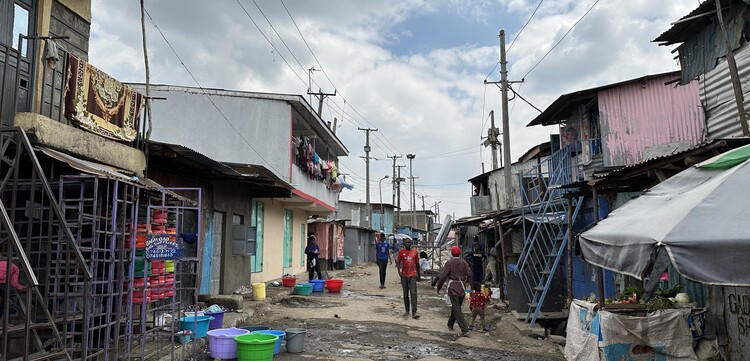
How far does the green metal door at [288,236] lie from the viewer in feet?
72.1

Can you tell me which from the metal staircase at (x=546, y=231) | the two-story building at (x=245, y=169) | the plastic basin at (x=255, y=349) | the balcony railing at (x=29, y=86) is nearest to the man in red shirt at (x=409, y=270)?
the metal staircase at (x=546, y=231)

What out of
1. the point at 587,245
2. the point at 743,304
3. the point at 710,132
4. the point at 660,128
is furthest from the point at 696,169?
the point at 660,128

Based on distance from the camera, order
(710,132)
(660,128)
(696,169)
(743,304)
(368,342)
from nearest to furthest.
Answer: (696,169) → (743,304) → (368,342) → (710,132) → (660,128)

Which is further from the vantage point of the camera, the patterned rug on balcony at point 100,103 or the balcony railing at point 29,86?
the patterned rug on balcony at point 100,103

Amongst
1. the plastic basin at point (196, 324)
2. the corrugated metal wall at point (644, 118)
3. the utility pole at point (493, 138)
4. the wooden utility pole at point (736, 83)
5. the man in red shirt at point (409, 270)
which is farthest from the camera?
the utility pole at point (493, 138)

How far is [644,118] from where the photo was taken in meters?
14.1

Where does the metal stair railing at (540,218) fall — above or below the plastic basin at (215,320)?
above

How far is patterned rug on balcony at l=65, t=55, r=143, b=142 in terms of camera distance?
7.12 m

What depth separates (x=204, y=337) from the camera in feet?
27.0

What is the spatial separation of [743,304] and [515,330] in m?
4.90

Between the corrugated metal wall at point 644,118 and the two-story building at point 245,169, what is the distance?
9211 millimetres

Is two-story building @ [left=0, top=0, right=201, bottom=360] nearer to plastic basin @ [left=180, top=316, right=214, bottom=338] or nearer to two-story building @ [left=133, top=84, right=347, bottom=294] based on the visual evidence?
plastic basin @ [left=180, top=316, right=214, bottom=338]

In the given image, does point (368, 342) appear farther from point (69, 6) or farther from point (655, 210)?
point (69, 6)

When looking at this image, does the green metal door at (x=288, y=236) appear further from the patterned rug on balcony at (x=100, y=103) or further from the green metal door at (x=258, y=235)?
the patterned rug on balcony at (x=100, y=103)
